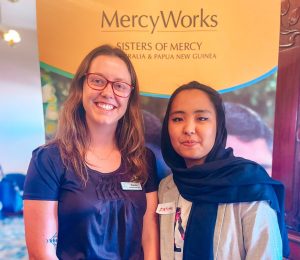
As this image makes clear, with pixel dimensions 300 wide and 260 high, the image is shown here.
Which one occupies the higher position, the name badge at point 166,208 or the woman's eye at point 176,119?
the woman's eye at point 176,119

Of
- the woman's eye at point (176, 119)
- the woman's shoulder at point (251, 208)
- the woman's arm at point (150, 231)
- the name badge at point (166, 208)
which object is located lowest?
the woman's arm at point (150, 231)

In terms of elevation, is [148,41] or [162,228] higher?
[148,41]

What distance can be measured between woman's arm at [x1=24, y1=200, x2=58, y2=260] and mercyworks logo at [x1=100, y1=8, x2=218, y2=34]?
94 centimetres

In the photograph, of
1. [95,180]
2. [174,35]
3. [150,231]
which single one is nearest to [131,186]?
[95,180]

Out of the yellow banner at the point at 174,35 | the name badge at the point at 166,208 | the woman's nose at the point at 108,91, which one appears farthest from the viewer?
the yellow banner at the point at 174,35

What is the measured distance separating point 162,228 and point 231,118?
697 millimetres

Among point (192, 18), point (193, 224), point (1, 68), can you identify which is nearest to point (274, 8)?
point (192, 18)

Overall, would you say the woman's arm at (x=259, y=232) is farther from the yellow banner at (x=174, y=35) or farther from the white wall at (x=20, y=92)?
the white wall at (x=20, y=92)

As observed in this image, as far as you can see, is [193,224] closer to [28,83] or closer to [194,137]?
[194,137]

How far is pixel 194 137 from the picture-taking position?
49.8 inches

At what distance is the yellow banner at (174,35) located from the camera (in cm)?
147

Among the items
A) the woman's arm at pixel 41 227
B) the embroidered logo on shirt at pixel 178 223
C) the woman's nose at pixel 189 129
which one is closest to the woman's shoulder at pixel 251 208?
the embroidered logo on shirt at pixel 178 223

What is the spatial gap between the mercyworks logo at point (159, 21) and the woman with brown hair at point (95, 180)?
23 centimetres

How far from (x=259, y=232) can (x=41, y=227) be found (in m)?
0.90
